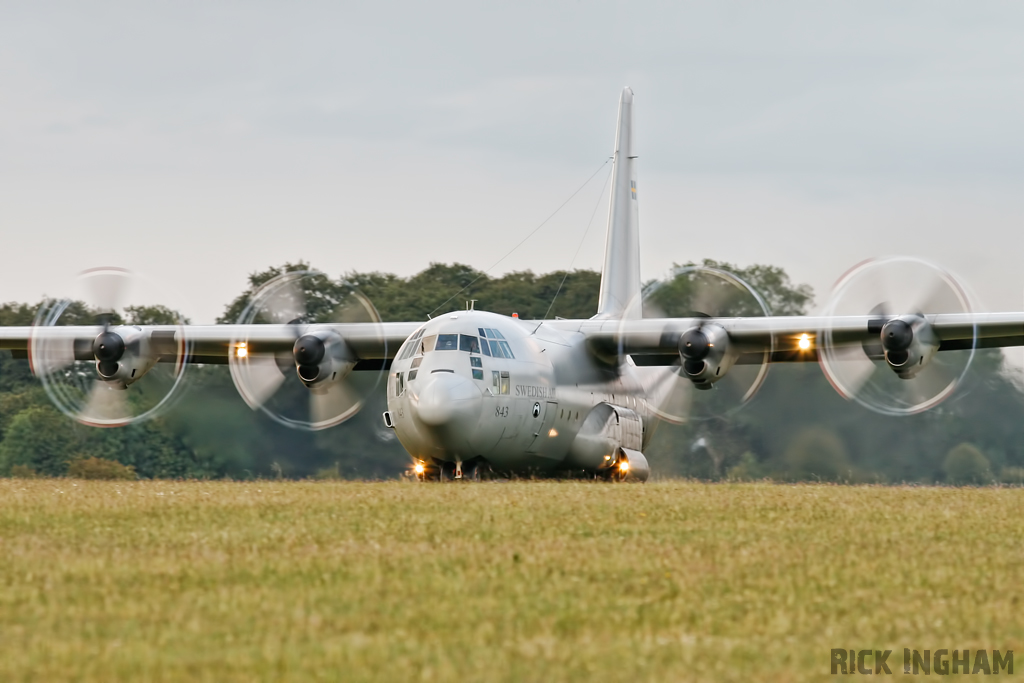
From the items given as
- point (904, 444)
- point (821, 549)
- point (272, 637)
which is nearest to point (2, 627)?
point (272, 637)

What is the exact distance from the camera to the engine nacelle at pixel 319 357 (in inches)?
957

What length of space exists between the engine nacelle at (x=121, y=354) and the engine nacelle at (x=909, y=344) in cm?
1442

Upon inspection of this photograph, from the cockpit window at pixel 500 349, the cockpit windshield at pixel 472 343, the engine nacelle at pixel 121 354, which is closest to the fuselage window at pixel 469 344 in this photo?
the cockpit windshield at pixel 472 343

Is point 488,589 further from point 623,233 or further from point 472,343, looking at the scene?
point 623,233

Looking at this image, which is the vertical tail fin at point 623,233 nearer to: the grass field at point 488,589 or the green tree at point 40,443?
the grass field at point 488,589

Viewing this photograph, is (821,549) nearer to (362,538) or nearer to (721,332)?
(362,538)

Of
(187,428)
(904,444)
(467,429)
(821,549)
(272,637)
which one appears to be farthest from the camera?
(904,444)

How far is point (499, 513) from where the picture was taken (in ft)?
42.2

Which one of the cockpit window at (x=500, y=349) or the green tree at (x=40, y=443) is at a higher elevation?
the cockpit window at (x=500, y=349)

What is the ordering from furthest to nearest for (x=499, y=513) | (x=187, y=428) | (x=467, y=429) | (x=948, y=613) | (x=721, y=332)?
(x=187, y=428) → (x=721, y=332) → (x=467, y=429) → (x=499, y=513) → (x=948, y=613)

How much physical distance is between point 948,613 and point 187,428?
28.3m

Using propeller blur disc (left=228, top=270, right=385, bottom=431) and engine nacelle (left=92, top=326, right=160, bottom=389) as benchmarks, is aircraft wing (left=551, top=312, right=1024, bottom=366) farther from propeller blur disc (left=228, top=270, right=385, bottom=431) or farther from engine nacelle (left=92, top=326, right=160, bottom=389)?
engine nacelle (left=92, top=326, right=160, bottom=389)

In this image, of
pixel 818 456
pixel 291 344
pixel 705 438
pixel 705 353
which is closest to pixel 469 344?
pixel 705 353

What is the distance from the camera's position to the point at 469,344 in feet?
68.6
